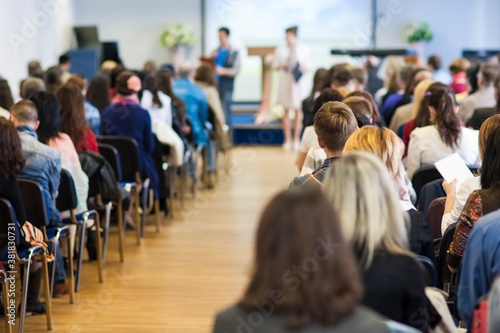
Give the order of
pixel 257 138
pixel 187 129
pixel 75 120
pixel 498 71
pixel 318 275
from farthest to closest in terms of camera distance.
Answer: pixel 257 138, pixel 187 129, pixel 498 71, pixel 75 120, pixel 318 275

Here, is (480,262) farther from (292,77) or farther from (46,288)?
(292,77)

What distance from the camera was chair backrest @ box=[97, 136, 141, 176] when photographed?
18.2 feet

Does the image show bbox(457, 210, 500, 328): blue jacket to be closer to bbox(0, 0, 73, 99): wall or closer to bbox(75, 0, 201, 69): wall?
bbox(0, 0, 73, 99): wall

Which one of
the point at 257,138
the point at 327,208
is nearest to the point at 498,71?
the point at 327,208

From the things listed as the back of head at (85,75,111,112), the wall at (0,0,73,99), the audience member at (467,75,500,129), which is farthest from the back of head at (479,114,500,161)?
the wall at (0,0,73,99)

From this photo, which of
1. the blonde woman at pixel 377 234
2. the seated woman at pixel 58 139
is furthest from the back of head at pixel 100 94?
the blonde woman at pixel 377 234

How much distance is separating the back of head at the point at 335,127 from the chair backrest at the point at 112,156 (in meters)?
2.38

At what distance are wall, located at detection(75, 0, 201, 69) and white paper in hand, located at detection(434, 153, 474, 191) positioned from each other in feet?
41.8

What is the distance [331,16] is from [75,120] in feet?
36.6

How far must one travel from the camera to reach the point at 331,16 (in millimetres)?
15258

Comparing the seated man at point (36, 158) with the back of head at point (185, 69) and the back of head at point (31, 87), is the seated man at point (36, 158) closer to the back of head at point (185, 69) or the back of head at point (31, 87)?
the back of head at point (31, 87)

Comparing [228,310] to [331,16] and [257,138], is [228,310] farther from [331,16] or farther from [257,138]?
[331,16]

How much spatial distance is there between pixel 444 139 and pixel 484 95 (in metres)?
2.12

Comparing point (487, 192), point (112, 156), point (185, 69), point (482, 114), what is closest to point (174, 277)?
point (112, 156)
